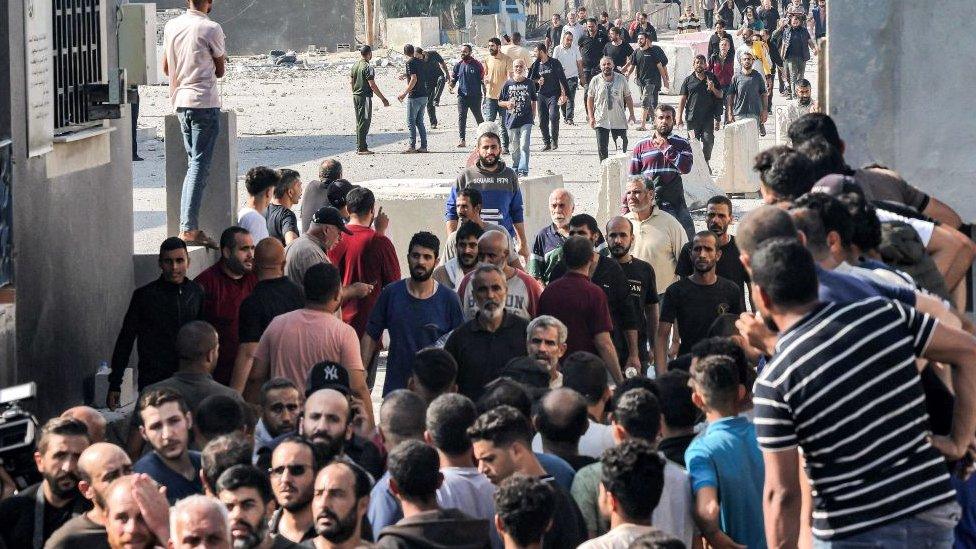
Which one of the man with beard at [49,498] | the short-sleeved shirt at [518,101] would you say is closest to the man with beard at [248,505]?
the man with beard at [49,498]

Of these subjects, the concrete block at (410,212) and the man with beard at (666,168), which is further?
the concrete block at (410,212)

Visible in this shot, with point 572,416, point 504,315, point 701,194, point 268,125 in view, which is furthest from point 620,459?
point 268,125

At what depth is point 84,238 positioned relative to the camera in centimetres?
1091

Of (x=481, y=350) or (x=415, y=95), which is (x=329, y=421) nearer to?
(x=481, y=350)

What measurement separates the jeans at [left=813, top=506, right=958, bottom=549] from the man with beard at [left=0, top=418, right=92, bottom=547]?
118 inches

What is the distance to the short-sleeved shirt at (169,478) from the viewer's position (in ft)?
22.8

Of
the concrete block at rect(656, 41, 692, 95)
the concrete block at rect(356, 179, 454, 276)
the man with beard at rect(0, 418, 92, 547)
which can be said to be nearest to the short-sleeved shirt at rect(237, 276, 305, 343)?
the man with beard at rect(0, 418, 92, 547)

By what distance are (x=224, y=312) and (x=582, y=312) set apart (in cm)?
209

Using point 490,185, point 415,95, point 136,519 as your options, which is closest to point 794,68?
point 415,95

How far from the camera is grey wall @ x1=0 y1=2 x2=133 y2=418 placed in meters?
9.68

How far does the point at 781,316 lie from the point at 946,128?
4.26 meters

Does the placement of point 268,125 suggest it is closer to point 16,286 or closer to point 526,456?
point 16,286

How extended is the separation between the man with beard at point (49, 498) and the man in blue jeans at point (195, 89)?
5.24m

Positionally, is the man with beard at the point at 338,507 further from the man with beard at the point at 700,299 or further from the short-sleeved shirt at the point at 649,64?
the short-sleeved shirt at the point at 649,64
